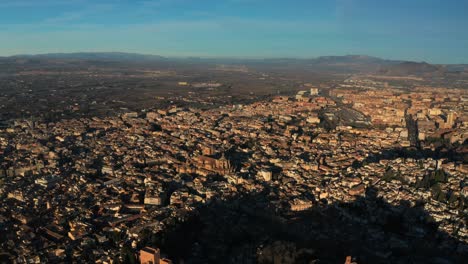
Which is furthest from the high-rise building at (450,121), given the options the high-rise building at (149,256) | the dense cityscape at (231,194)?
the high-rise building at (149,256)

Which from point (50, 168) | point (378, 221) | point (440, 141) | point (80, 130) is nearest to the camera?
point (378, 221)

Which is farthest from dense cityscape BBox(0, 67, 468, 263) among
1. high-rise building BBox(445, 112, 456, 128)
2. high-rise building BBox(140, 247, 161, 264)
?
high-rise building BBox(445, 112, 456, 128)

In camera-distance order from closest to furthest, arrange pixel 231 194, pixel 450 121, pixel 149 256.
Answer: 1. pixel 149 256
2. pixel 231 194
3. pixel 450 121

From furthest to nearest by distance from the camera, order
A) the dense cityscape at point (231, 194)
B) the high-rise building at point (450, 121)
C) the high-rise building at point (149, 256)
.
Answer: the high-rise building at point (450, 121) < the dense cityscape at point (231, 194) < the high-rise building at point (149, 256)

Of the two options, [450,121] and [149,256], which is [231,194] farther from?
[450,121]

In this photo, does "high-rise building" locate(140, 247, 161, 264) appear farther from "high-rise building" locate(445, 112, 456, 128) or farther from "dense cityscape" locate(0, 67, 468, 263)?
"high-rise building" locate(445, 112, 456, 128)

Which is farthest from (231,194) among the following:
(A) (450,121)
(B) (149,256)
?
(A) (450,121)

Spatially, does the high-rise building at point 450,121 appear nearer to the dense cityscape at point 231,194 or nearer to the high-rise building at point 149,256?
the dense cityscape at point 231,194

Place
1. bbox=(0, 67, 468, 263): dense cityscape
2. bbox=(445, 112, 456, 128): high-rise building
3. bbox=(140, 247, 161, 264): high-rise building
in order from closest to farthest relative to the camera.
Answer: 1. bbox=(140, 247, 161, 264): high-rise building
2. bbox=(0, 67, 468, 263): dense cityscape
3. bbox=(445, 112, 456, 128): high-rise building

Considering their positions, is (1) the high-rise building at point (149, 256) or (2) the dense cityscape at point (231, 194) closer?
(1) the high-rise building at point (149, 256)

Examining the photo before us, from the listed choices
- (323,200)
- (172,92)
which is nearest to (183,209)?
(323,200)

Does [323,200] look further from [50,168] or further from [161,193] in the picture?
[50,168]
